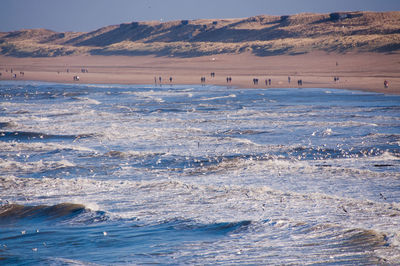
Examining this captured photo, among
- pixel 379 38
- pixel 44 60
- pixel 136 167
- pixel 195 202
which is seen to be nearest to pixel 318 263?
pixel 195 202

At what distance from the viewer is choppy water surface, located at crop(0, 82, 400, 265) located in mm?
8359

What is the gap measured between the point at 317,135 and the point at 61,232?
1326 centimetres

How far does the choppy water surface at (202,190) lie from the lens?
836 cm

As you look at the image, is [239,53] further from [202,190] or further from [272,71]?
[202,190]

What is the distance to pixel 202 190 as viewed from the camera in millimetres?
12211

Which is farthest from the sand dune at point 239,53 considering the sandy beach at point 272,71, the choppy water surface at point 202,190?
the choppy water surface at point 202,190

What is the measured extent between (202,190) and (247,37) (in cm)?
10043

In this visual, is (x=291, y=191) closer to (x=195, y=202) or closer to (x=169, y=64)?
(x=195, y=202)

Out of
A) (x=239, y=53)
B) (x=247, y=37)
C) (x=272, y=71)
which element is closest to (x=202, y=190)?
(x=272, y=71)

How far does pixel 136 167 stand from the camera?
49.4 ft

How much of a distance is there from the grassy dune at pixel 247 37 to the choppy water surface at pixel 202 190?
59396 mm

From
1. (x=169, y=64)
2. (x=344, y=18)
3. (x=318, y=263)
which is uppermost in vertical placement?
(x=344, y=18)

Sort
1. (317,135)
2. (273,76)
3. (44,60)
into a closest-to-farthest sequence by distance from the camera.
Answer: (317,135)
(273,76)
(44,60)

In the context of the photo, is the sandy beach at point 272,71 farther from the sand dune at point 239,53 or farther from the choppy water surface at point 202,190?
the choppy water surface at point 202,190
